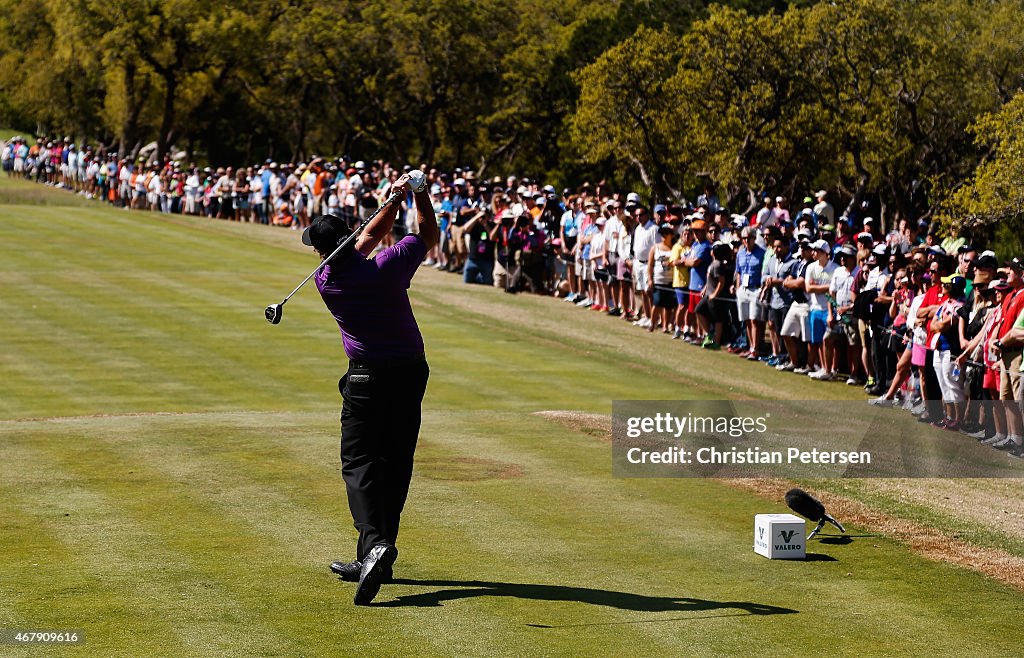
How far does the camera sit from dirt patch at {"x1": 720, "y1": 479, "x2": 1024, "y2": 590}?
9.99m

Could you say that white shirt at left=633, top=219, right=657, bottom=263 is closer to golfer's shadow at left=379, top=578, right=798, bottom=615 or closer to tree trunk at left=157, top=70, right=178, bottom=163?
golfer's shadow at left=379, top=578, right=798, bottom=615

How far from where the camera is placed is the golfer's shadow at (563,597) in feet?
28.1

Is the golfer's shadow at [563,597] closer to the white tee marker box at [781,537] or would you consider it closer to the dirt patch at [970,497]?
the white tee marker box at [781,537]

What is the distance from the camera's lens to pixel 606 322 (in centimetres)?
2902

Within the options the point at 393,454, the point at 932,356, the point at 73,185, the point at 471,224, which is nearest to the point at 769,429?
the point at 932,356

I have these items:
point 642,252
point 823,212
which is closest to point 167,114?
point 823,212

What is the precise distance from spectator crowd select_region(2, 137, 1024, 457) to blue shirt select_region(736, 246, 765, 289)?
0.09ft

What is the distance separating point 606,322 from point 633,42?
27.5 m

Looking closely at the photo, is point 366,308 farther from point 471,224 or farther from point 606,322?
point 471,224

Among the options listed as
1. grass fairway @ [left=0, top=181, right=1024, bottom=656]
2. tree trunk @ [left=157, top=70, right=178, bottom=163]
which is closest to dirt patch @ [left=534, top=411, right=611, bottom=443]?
grass fairway @ [left=0, top=181, right=1024, bottom=656]

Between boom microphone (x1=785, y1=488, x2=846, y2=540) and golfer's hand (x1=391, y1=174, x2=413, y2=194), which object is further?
boom microphone (x1=785, y1=488, x2=846, y2=540)

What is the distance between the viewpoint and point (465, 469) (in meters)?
12.9

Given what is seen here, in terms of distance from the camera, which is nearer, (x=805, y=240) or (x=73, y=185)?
(x=805, y=240)

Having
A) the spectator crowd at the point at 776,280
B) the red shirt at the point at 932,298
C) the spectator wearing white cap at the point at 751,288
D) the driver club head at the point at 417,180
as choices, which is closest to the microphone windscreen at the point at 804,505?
the driver club head at the point at 417,180
